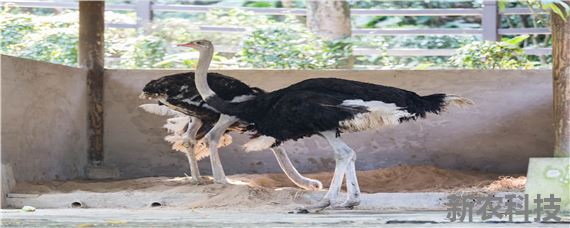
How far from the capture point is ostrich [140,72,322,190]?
963 cm

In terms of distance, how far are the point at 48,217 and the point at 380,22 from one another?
13.2 metres

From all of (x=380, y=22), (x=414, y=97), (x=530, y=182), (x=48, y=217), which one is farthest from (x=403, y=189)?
(x=380, y=22)

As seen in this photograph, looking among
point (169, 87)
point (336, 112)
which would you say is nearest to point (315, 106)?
point (336, 112)

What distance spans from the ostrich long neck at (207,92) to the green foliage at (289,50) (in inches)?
184

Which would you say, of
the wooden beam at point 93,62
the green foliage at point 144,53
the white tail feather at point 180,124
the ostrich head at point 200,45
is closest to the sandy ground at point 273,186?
the white tail feather at point 180,124

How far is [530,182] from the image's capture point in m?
6.93

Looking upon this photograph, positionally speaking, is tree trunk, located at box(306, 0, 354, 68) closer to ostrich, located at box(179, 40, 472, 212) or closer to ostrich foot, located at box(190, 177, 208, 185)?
ostrich foot, located at box(190, 177, 208, 185)

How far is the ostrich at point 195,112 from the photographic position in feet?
31.6

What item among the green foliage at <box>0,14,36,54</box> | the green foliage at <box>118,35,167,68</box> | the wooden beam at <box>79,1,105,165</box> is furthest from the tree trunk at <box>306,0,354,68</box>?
the wooden beam at <box>79,1,105,165</box>

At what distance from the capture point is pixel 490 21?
1614 cm

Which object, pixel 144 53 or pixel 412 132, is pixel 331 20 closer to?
pixel 144 53

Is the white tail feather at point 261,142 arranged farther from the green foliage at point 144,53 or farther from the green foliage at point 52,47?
the green foliage at point 144,53

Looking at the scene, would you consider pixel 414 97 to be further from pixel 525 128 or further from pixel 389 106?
pixel 525 128

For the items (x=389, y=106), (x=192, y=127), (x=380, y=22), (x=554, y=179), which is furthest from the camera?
(x=380, y=22)
